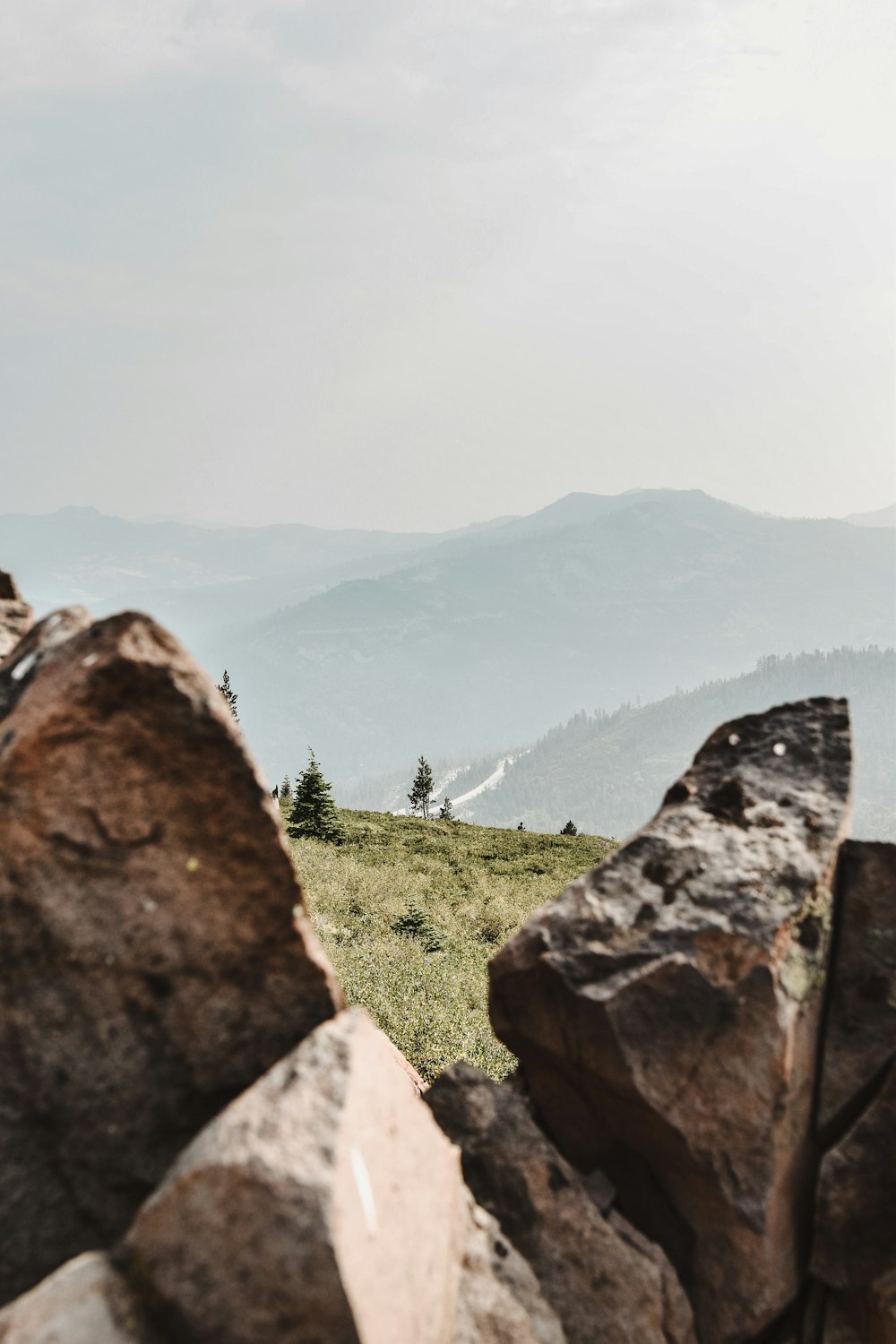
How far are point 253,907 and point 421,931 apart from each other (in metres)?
22.1

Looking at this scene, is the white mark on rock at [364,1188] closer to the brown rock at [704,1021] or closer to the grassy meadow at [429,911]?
the brown rock at [704,1021]

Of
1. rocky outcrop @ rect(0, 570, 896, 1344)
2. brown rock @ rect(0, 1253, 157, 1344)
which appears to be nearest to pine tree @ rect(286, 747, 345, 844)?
rocky outcrop @ rect(0, 570, 896, 1344)

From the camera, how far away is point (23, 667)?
6527mm

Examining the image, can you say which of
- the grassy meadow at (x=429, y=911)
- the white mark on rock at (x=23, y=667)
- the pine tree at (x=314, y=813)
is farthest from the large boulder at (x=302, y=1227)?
the pine tree at (x=314, y=813)

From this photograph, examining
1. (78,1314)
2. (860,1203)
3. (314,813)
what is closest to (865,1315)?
(860,1203)

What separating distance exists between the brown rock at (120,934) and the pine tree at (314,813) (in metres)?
38.9

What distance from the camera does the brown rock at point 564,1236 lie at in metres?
6.27

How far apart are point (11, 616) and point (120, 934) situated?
13.4 ft

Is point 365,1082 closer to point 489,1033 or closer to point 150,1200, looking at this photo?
point 150,1200

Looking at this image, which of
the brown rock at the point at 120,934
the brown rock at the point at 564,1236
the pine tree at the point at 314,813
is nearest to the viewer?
the brown rock at the point at 120,934

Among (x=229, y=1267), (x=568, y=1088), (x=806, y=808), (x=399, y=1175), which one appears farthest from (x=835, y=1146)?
(x=229, y=1267)

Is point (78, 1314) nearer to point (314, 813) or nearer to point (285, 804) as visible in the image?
point (314, 813)

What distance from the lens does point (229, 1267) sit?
4.37 meters

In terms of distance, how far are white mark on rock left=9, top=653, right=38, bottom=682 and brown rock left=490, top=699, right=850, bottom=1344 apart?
5133 mm
